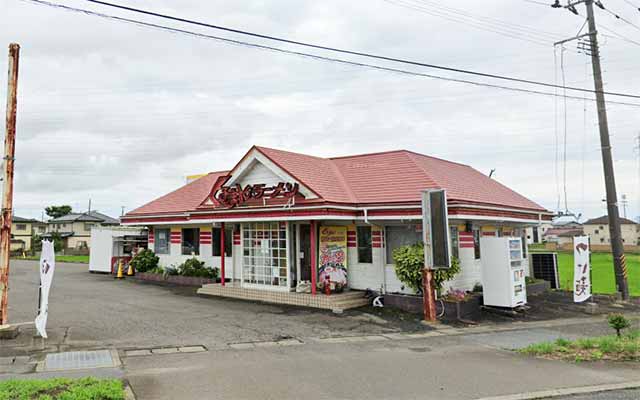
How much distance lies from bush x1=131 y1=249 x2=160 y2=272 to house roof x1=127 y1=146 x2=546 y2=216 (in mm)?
3080

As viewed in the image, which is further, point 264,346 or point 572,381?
point 264,346

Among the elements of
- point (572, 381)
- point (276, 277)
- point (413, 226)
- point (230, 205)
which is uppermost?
point (230, 205)

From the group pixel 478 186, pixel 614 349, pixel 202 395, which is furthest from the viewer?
pixel 478 186

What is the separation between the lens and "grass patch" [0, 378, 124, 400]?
17.6 feet

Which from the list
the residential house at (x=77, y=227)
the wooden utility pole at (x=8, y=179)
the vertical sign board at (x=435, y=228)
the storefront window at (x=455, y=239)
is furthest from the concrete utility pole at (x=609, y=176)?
the residential house at (x=77, y=227)

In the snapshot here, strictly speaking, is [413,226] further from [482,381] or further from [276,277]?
[482,381]

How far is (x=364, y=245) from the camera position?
49.6ft

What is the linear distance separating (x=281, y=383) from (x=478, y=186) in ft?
44.4

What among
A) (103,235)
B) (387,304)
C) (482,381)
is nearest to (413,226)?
(387,304)

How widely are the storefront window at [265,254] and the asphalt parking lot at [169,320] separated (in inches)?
50.1

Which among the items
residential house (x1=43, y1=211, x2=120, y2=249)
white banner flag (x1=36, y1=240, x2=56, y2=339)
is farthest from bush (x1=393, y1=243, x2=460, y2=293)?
residential house (x1=43, y1=211, x2=120, y2=249)

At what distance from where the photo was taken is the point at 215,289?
16344mm

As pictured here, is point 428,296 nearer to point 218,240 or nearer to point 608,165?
point 608,165

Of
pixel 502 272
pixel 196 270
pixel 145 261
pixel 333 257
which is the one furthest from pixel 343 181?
pixel 145 261
